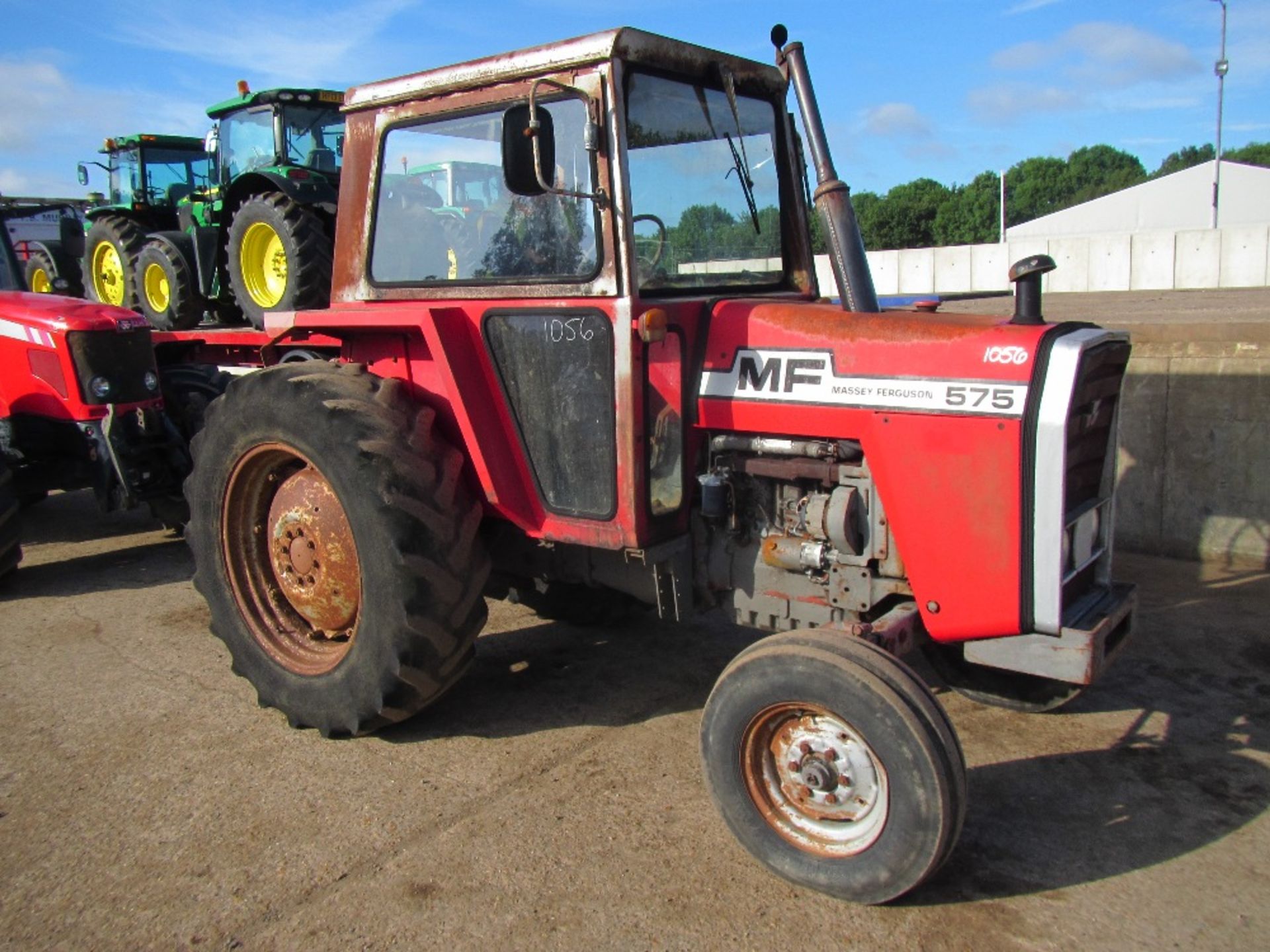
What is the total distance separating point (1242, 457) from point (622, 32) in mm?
4310

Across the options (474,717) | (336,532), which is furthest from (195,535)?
(474,717)

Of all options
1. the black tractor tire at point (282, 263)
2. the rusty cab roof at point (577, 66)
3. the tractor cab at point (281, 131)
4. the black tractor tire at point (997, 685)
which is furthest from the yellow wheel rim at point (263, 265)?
the black tractor tire at point (997, 685)

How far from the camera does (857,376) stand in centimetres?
309

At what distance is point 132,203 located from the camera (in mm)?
11203

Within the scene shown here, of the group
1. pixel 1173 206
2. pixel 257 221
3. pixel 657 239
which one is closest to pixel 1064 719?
pixel 657 239

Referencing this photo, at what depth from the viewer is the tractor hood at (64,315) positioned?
19.9 feet

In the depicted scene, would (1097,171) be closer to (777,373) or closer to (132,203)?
(132,203)

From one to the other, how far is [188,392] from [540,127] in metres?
4.53

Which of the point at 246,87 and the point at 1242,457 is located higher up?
the point at 246,87

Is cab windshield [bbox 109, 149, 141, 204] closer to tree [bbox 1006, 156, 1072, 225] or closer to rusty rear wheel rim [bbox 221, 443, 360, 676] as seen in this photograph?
rusty rear wheel rim [bbox 221, 443, 360, 676]

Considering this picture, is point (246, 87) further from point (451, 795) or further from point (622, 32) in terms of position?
point (451, 795)

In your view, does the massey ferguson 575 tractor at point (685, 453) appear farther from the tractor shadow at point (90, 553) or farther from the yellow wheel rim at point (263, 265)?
the yellow wheel rim at point (263, 265)

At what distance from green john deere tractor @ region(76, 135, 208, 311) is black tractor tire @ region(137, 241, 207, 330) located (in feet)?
0.32

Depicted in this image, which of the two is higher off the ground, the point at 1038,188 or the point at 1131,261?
the point at 1038,188
